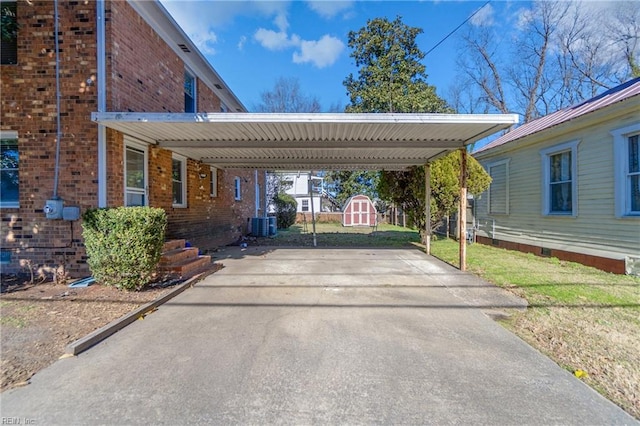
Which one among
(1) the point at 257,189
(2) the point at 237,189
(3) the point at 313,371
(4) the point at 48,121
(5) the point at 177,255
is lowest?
(3) the point at 313,371

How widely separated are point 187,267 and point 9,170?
3.66 m

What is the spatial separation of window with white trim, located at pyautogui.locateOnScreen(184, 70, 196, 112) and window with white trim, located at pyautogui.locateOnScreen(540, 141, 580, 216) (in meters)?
10.3

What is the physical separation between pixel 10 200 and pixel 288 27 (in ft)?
52.3

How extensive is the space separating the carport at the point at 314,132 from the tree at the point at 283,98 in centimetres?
1982

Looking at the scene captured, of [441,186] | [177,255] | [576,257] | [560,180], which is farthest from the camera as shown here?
[441,186]

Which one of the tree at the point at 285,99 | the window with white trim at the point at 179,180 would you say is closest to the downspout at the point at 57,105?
the window with white trim at the point at 179,180


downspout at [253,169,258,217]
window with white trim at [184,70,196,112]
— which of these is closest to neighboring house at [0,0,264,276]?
window with white trim at [184,70,196,112]

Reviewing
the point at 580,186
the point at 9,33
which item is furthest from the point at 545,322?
the point at 9,33

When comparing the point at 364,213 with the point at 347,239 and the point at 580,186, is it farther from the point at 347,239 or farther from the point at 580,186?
the point at 580,186

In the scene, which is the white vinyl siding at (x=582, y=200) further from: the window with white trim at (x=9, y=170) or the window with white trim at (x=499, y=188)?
the window with white trim at (x=9, y=170)

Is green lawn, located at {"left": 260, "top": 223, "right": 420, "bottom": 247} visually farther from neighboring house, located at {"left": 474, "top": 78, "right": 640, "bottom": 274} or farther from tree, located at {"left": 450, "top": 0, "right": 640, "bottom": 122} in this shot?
tree, located at {"left": 450, "top": 0, "right": 640, "bottom": 122}

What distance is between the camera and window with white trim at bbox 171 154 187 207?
28.9ft

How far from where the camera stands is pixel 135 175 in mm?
6934

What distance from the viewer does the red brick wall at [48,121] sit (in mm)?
5891
